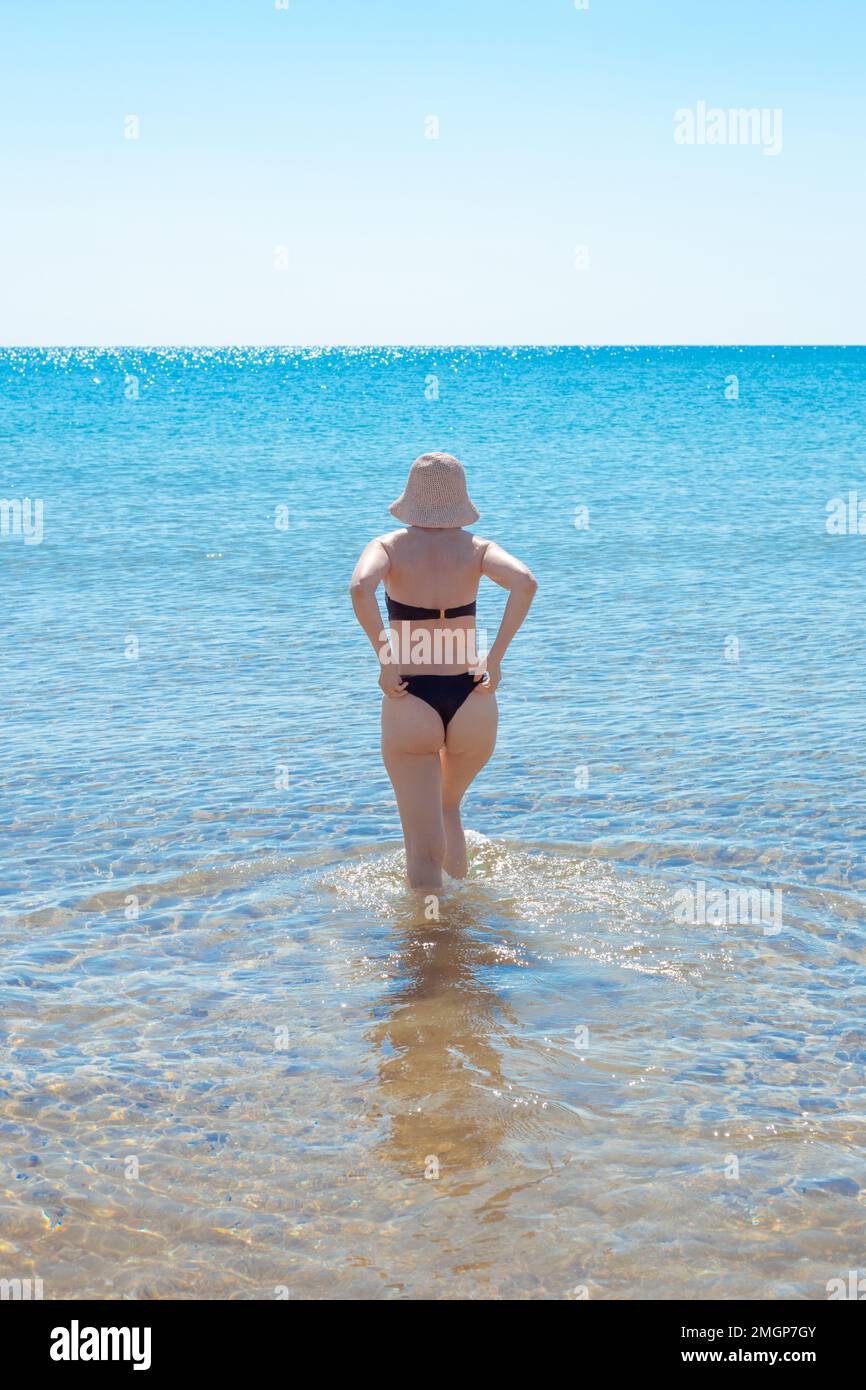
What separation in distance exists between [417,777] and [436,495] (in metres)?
1.43

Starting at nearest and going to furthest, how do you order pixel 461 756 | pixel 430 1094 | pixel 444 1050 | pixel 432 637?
pixel 430 1094, pixel 444 1050, pixel 432 637, pixel 461 756

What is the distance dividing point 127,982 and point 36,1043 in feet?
2.16

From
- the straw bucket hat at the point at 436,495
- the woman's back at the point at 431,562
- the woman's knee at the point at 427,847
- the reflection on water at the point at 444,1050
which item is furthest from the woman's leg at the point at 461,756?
the straw bucket hat at the point at 436,495

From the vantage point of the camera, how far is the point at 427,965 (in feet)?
21.2

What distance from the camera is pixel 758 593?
55.1ft

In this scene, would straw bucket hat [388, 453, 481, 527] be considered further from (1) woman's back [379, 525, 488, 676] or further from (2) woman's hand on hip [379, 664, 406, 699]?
(2) woman's hand on hip [379, 664, 406, 699]

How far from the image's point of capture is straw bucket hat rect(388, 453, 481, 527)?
6703 mm

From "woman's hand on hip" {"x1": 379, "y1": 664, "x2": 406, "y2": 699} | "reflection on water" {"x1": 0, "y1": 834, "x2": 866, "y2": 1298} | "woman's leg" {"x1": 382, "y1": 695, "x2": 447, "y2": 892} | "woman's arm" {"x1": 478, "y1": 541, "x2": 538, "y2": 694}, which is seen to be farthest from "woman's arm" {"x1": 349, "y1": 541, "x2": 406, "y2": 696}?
"reflection on water" {"x1": 0, "y1": 834, "x2": 866, "y2": 1298}

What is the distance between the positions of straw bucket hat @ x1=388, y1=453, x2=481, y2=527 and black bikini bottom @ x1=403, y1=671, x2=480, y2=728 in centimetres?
78

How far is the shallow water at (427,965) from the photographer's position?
4418 mm

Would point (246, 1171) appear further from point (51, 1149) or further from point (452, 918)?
point (452, 918)

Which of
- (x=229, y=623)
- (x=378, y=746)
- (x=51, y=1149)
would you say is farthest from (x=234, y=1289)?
(x=229, y=623)

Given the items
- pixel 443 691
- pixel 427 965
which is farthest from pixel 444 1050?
pixel 443 691

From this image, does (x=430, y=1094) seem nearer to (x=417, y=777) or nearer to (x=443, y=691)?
(x=417, y=777)
